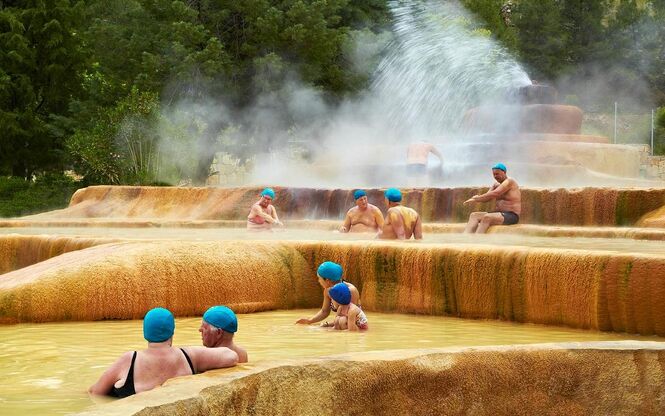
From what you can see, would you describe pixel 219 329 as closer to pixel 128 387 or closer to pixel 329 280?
pixel 128 387

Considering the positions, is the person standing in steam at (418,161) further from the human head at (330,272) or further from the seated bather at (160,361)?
the seated bather at (160,361)

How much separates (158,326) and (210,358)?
311mm

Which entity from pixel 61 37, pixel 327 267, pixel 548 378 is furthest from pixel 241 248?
pixel 61 37

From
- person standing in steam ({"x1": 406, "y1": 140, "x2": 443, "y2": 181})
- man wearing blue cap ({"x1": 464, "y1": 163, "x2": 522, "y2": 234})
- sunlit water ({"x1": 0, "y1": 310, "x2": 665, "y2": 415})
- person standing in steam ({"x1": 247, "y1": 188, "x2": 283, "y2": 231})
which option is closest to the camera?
sunlit water ({"x1": 0, "y1": 310, "x2": 665, "y2": 415})

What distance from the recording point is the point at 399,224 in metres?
10.9

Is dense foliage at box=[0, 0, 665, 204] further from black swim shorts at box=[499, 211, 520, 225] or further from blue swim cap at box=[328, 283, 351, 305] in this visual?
blue swim cap at box=[328, 283, 351, 305]

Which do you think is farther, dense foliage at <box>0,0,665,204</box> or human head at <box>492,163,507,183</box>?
dense foliage at <box>0,0,665,204</box>

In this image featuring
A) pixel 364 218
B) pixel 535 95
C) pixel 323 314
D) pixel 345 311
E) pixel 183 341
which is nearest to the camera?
pixel 183 341

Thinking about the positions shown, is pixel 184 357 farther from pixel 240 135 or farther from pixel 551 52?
pixel 551 52

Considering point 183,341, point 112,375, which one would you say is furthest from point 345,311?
point 112,375

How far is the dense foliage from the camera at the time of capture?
27.7 m

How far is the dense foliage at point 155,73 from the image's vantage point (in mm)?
27672

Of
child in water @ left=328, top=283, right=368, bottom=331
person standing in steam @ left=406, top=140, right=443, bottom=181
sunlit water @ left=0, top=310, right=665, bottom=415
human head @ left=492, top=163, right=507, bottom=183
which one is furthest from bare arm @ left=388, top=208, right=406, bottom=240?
person standing in steam @ left=406, top=140, right=443, bottom=181

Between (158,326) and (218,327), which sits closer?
(158,326)
